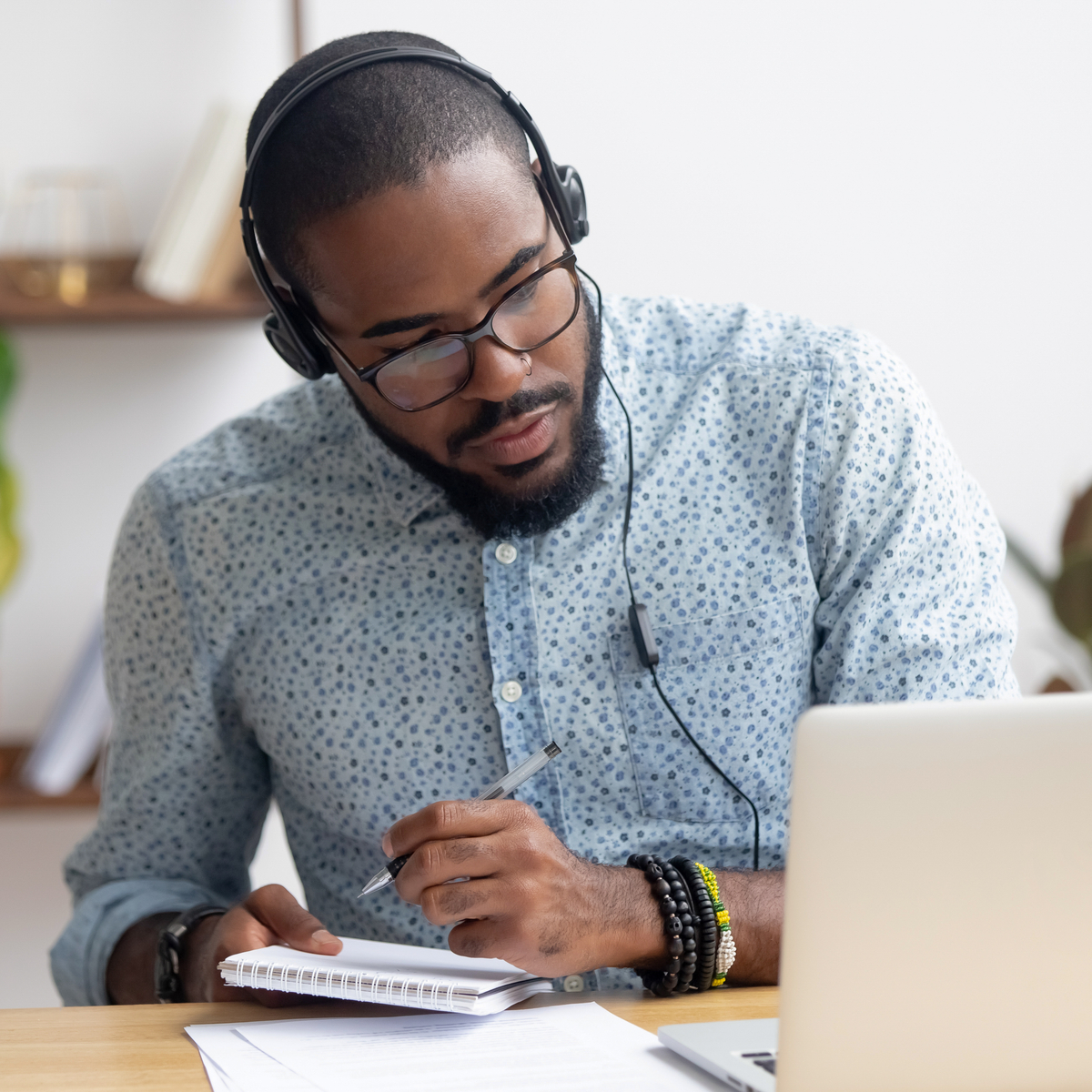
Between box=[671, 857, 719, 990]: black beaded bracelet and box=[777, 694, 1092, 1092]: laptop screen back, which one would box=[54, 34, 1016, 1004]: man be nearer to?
box=[671, 857, 719, 990]: black beaded bracelet

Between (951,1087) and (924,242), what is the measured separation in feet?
5.58

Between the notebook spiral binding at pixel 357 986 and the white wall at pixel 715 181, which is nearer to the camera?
the notebook spiral binding at pixel 357 986

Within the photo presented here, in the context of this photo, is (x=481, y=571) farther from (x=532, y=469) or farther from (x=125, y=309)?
Result: (x=125, y=309)

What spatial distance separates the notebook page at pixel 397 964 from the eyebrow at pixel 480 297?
20.2 inches

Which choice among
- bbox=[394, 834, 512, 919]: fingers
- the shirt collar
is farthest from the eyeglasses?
bbox=[394, 834, 512, 919]: fingers

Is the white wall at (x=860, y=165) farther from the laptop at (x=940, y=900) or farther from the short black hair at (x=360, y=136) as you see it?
the laptop at (x=940, y=900)

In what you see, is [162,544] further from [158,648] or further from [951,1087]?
[951,1087]

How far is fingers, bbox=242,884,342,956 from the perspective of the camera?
943 millimetres

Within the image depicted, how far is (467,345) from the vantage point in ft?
3.53

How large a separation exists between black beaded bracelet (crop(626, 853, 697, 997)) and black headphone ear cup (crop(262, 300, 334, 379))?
1.84ft

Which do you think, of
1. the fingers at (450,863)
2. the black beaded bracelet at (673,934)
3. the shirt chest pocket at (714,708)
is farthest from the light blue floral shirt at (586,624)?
the fingers at (450,863)

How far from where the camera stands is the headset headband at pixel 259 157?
1.07 meters

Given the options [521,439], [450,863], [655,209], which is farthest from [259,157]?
[655,209]

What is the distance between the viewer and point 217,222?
76.9 inches
